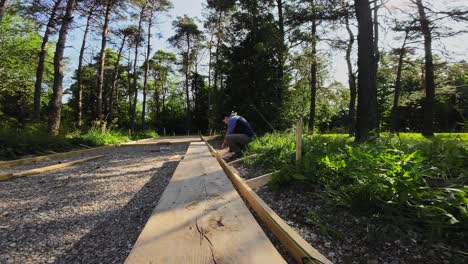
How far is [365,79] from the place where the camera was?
687 centimetres

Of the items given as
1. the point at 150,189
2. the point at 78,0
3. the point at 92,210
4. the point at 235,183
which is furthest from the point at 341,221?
the point at 78,0

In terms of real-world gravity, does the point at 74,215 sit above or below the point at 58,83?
below

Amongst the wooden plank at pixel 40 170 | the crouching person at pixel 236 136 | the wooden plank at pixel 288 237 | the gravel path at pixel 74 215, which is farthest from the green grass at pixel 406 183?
the wooden plank at pixel 40 170

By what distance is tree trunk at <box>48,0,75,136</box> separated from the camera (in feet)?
34.4

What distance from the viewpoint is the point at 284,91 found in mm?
12742

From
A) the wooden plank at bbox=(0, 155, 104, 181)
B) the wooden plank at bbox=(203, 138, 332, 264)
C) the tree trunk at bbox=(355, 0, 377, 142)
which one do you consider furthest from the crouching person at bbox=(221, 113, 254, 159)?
the wooden plank at bbox=(203, 138, 332, 264)

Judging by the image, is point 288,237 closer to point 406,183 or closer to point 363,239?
point 363,239

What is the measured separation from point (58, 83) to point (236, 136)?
7.52 m

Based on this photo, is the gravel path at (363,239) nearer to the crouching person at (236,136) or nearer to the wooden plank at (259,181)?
the wooden plank at (259,181)

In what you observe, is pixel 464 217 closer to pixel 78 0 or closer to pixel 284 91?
pixel 284 91

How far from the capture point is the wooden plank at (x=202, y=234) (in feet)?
4.52

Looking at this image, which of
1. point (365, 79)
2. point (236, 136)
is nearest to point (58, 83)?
point (236, 136)

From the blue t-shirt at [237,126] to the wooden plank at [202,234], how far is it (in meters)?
4.59

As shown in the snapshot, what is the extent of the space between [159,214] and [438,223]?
5.59 feet
